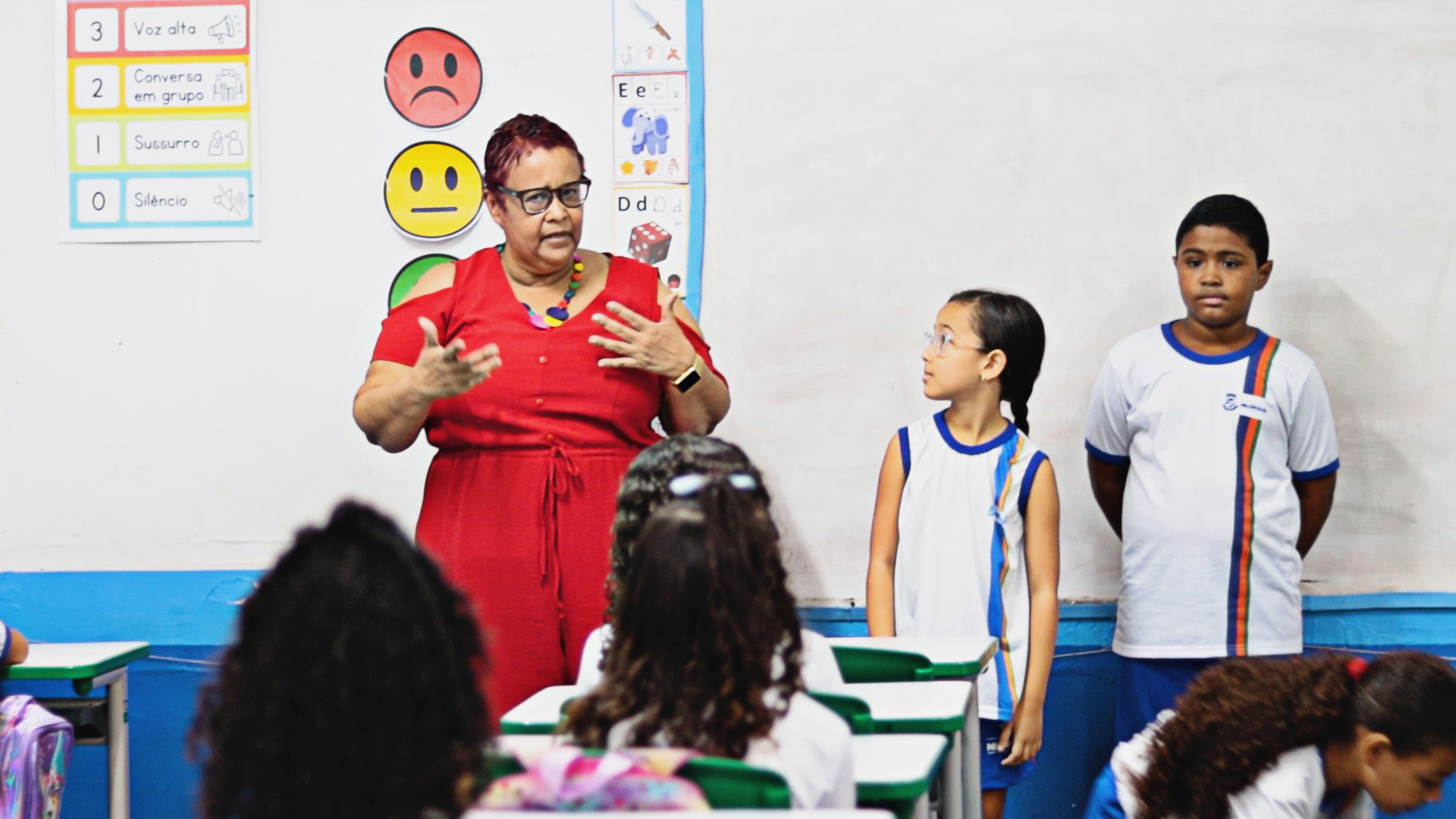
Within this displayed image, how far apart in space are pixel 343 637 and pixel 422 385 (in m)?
1.31

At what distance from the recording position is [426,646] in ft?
3.81

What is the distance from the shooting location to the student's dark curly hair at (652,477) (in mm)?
1946

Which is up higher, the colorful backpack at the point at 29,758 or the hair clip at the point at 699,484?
the hair clip at the point at 699,484

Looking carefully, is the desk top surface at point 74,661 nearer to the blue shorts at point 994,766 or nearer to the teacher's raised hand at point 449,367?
the teacher's raised hand at point 449,367

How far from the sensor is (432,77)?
356 centimetres

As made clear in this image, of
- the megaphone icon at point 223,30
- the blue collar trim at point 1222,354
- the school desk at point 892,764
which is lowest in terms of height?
the school desk at point 892,764

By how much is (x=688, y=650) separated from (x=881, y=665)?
2.56 ft

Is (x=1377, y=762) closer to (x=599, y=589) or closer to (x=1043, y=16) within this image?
(x=599, y=589)

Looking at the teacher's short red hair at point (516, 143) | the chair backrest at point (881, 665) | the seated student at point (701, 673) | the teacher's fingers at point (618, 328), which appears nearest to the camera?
the seated student at point (701, 673)

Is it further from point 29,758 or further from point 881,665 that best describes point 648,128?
point 29,758

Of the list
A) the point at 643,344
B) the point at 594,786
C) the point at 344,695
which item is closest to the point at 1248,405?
the point at 643,344

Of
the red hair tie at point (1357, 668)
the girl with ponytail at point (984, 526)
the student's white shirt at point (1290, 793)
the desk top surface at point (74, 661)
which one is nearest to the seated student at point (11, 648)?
the desk top surface at point (74, 661)

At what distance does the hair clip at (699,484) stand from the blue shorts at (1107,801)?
0.75 metres

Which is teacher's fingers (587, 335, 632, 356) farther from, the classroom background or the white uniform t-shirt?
the white uniform t-shirt
